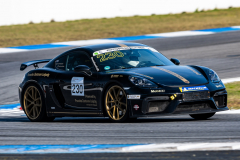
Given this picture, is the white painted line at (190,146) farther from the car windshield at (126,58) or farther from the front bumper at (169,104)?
the car windshield at (126,58)

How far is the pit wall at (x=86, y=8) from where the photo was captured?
29.0 meters

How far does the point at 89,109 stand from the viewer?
7508mm

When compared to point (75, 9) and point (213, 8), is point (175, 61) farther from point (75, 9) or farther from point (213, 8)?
point (213, 8)

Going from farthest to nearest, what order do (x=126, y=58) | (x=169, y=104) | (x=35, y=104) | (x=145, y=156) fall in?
(x=35, y=104) < (x=126, y=58) < (x=169, y=104) < (x=145, y=156)

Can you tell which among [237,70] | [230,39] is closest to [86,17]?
[230,39]

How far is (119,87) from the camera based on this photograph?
6.98 metres

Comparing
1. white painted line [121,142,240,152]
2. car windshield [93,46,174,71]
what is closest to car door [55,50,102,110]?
car windshield [93,46,174,71]

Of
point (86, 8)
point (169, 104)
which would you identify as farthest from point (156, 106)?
point (86, 8)

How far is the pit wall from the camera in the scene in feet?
95.0

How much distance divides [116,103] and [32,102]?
209cm

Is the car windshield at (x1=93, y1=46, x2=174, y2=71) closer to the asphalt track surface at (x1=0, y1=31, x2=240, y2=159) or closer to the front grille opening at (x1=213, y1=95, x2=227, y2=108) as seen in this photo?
the asphalt track surface at (x1=0, y1=31, x2=240, y2=159)

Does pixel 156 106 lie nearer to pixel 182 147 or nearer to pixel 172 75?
pixel 172 75

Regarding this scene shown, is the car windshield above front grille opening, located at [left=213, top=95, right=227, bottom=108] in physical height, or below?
above

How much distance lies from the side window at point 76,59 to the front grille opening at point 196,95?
73.4 inches
